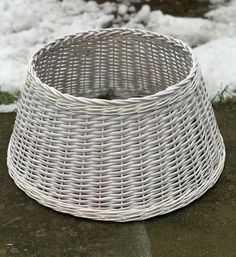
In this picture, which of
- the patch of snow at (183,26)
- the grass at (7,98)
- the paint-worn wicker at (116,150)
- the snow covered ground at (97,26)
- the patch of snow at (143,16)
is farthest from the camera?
the patch of snow at (143,16)

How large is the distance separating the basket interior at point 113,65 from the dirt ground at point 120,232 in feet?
1.50

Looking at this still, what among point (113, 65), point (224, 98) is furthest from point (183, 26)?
point (113, 65)

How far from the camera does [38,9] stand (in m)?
2.93

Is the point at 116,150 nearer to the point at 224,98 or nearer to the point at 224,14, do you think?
the point at 224,98

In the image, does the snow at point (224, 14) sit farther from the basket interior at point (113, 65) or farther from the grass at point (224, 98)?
the basket interior at point (113, 65)

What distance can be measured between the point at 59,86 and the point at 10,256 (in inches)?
29.0

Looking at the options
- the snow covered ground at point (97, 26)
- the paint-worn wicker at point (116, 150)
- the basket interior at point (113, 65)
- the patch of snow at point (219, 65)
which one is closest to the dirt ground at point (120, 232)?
the paint-worn wicker at point (116, 150)

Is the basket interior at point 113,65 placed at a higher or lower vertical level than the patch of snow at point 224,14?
higher

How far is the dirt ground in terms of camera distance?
1622 mm

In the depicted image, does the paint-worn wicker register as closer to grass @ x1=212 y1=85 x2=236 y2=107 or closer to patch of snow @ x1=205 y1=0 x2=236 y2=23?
grass @ x1=212 y1=85 x2=236 y2=107

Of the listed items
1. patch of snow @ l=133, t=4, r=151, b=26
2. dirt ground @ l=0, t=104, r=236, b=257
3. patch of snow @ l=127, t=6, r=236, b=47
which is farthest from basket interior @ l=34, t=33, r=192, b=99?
patch of snow @ l=133, t=4, r=151, b=26

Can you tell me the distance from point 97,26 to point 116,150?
1.33 m

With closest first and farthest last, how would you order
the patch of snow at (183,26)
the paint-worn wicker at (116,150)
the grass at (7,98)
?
the paint-worn wicker at (116,150)
the grass at (7,98)
the patch of snow at (183,26)

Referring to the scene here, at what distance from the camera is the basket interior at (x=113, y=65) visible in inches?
79.7
